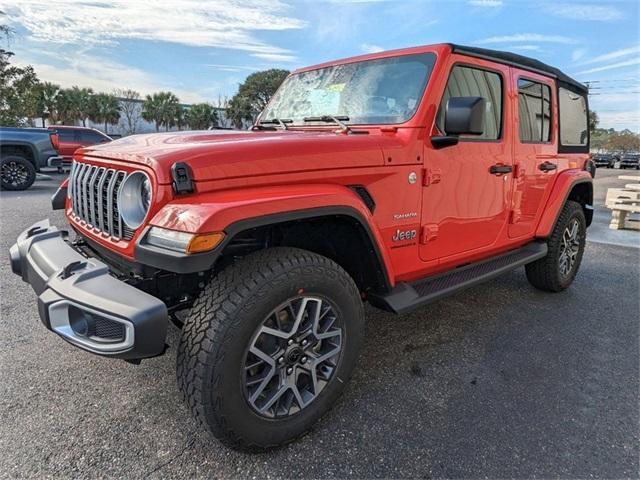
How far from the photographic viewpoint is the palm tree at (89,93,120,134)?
42.3 meters

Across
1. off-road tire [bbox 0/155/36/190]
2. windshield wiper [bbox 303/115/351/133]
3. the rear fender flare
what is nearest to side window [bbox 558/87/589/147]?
windshield wiper [bbox 303/115/351/133]

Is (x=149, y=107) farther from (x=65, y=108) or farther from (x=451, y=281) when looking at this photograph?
(x=451, y=281)

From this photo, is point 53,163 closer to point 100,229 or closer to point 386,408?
point 100,229

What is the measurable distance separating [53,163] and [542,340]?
10.2 metres

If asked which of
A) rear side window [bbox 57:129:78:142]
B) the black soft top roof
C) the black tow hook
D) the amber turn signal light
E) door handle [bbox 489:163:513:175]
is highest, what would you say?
rear side window [bbox 57:129:78:142]

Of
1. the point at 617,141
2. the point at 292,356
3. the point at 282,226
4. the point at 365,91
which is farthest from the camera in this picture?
the point at 617,141

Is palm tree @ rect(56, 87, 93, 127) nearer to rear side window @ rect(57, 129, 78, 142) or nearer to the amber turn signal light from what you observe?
rear side window @ rect(57, 129, 78, 142)

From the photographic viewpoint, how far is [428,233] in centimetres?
262

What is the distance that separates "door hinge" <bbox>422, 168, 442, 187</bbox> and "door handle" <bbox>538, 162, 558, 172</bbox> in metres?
1.52

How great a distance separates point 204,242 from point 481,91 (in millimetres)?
2343

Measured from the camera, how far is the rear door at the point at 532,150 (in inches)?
131

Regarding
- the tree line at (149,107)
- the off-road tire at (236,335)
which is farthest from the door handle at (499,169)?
the tree line at (149,107)

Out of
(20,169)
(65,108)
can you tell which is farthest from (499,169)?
(65,108)

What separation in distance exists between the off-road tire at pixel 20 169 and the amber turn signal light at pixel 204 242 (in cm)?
1078
